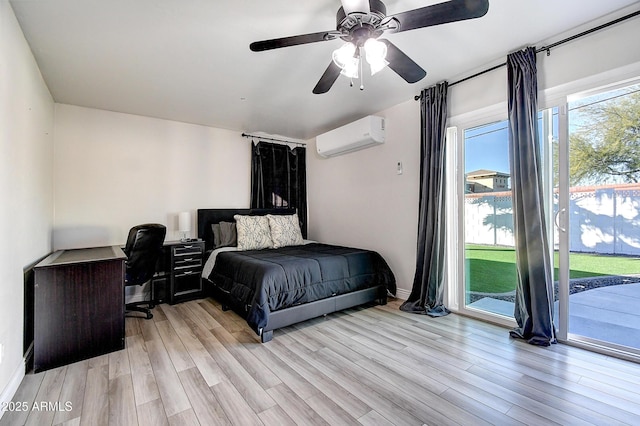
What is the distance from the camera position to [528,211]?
8.10 ft

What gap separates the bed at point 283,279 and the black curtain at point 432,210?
1.54ft

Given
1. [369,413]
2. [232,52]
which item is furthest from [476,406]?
[232,52]

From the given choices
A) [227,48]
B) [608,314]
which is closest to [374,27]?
[227,48]

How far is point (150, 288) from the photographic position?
12.1ft

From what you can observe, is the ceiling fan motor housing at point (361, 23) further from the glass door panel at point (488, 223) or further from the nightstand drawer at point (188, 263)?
the nightstand drawer at point (188, 263)

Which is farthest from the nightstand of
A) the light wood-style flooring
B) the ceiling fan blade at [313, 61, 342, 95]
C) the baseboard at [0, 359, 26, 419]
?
the ceiling fan blade at [313, 61, 342, 95]

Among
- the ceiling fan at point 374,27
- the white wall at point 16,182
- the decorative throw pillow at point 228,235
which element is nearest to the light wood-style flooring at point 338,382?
the white wall at point 16,182

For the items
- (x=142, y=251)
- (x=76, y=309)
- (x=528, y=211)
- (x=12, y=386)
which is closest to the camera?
(x=12, y=386)

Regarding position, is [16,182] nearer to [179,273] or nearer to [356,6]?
[179,273]

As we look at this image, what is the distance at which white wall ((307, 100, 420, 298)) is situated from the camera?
353cm

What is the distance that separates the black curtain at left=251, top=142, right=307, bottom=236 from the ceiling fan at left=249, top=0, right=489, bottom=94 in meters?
2.96

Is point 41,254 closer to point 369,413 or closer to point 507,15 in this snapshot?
point 369,413

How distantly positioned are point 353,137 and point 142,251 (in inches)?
114

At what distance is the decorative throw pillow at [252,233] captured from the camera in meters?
3.90
